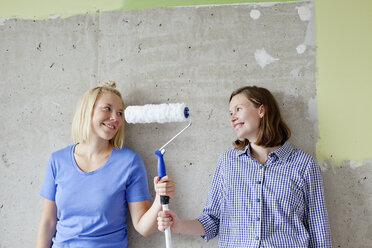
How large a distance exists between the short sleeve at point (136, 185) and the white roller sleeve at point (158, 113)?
223 mm

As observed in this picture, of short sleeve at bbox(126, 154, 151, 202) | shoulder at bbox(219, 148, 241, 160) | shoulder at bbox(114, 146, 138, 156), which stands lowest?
short sleeve at bbox(126, 154, 151, 202)

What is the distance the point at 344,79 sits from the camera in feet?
5.23

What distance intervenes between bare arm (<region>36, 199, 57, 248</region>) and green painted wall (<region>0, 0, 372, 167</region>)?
1.33 m

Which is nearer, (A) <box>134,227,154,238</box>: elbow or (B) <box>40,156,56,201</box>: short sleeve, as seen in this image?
(A) <box>134,227,154,238</box>: elbow

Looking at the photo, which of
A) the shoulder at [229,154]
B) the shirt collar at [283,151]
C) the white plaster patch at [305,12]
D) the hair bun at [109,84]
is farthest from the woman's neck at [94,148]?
the white plaster patch at [305,12]

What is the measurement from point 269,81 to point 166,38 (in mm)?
566

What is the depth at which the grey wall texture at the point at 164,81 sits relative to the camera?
1.62 m

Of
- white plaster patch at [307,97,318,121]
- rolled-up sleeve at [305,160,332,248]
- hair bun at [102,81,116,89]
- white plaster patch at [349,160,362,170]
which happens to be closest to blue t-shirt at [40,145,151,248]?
hair bun at [102,81,116,89]

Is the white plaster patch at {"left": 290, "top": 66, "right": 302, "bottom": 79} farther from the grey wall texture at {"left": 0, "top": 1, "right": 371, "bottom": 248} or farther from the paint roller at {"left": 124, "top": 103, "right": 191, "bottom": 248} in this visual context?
the paint roller at {"left": 124, "top": 103, "right": 191, "bottom": 248}

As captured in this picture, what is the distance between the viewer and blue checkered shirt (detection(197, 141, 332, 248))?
1.39 metres

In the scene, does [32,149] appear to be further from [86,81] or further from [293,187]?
[293,187]

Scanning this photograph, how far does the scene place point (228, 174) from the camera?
4.99ft

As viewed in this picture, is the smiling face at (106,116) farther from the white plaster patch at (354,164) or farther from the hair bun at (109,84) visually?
the white plaster patch at (354,164)

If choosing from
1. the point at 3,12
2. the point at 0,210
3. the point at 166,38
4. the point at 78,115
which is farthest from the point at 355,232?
the point at 3,12
